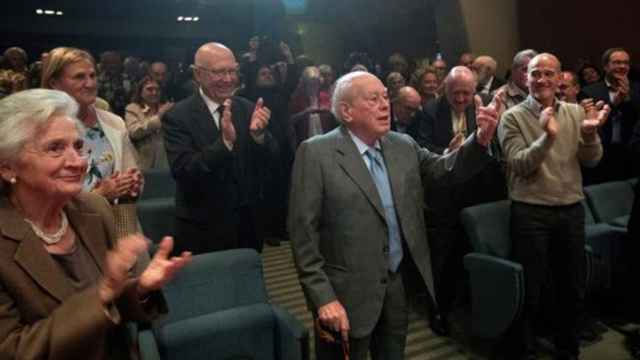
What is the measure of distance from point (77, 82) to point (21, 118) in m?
1.08

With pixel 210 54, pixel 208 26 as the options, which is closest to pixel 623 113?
pixel 210 54

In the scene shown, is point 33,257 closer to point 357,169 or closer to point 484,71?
point 357,169

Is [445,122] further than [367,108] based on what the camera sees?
Yes

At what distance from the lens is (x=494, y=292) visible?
2955 millimetres

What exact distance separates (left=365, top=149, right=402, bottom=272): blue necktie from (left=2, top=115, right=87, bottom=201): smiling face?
1.04 meters

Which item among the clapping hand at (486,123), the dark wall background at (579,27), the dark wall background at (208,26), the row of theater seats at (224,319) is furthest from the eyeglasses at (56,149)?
the dark wall background at (208,26)

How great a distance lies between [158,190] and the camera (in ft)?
13.8

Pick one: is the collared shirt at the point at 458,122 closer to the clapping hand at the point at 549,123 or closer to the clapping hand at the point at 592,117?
the clapping hand at the point at 592,117

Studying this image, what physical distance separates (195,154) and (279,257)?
7.86 ft

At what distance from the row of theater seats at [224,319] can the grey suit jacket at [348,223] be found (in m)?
0.32

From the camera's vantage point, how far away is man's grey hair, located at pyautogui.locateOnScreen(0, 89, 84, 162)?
1332 millimetres

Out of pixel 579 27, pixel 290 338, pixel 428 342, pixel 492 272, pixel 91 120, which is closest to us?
pixel 290 338

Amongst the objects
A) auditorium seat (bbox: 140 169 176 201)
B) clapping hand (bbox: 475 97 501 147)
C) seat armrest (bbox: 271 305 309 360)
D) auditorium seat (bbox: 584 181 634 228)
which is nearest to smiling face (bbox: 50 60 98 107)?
seat armrest (bbox: 271 305 309 360)

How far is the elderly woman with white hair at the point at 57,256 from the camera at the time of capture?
122 centimetres
